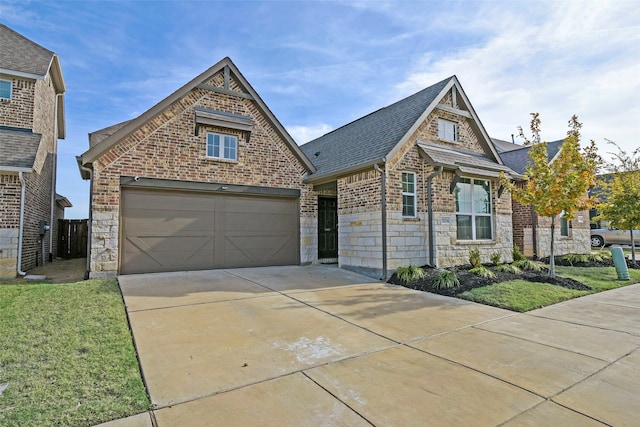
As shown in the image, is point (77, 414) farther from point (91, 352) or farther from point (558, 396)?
point (558, 396)

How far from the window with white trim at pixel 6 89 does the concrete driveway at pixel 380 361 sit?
925 centimetres

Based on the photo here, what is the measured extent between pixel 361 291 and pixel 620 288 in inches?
259

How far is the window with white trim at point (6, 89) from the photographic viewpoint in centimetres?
1077

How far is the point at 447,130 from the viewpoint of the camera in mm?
11523

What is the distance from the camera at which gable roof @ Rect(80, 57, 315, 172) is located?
8695 millimetres

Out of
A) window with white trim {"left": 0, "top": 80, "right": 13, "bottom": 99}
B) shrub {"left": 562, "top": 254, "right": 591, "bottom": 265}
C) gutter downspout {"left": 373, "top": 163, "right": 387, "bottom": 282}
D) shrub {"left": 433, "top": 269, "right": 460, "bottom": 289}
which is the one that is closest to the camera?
shrub {"left": 433, "top": 269, "right": 460, "bottom": 289}

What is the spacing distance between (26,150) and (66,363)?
8.85 metres

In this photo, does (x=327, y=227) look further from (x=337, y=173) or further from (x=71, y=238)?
(x=71, y=238)

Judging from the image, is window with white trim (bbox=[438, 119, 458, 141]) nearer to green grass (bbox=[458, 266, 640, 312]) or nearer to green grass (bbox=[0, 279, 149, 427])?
green grass (bbox=[458, 266, 640, 312])

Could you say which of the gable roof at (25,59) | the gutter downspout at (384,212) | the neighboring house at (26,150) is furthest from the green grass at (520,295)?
the gable roof at (25,59)

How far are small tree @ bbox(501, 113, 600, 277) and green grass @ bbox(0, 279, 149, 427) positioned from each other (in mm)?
9469

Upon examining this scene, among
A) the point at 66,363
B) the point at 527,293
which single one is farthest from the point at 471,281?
the point at 66,363

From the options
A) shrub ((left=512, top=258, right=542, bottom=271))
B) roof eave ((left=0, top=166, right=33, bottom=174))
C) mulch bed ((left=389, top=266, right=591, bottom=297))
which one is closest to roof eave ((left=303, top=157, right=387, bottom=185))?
mulch bed ((left=389, top=266, right=591, bottom=297))

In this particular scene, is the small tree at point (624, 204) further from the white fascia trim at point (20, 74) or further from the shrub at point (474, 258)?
the white fascia trim at point (20, 74)
